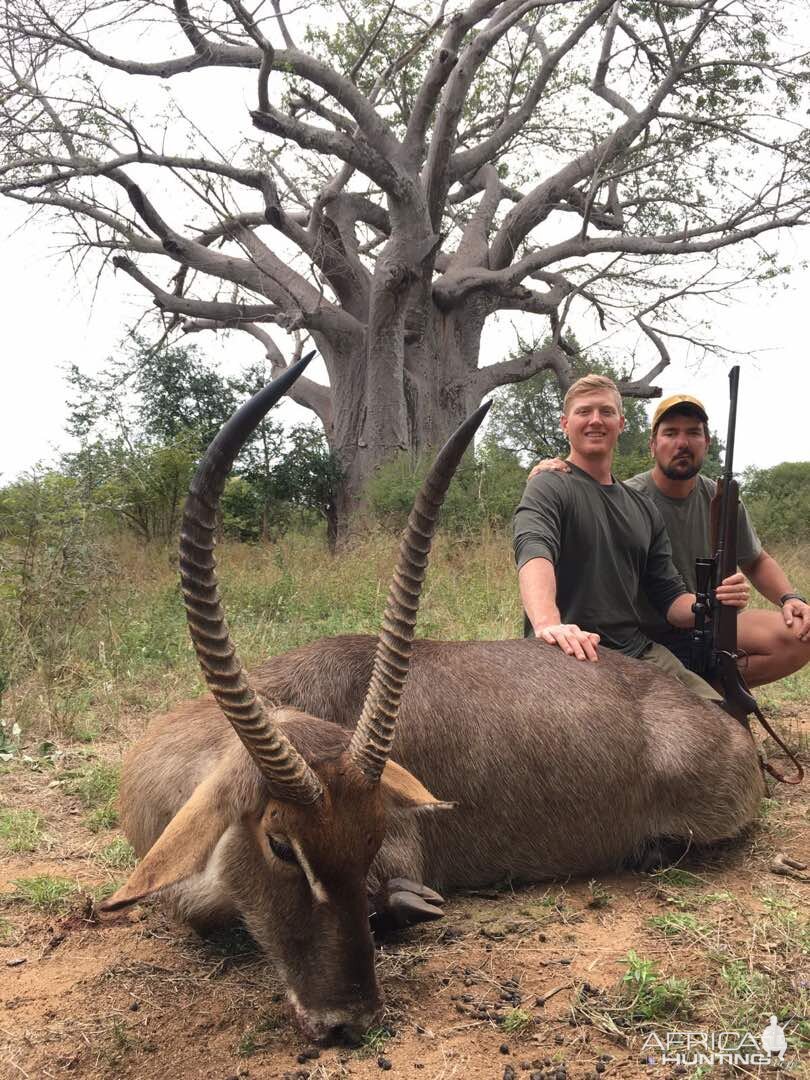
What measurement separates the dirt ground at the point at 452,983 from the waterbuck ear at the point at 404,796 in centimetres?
50

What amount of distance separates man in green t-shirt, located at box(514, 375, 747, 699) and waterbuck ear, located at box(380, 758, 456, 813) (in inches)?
59.7

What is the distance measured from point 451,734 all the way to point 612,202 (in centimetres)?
1733

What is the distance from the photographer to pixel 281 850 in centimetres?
219

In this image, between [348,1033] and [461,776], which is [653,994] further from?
[461,776]

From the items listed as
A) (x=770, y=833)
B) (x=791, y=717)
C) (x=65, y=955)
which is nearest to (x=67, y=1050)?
(x=65, y=955)

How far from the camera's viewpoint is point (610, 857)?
3.30 m

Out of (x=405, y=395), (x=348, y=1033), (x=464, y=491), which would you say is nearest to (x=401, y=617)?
(x=348, y=1033)

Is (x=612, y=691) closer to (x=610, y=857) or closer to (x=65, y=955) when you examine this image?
(x=610, y=857)

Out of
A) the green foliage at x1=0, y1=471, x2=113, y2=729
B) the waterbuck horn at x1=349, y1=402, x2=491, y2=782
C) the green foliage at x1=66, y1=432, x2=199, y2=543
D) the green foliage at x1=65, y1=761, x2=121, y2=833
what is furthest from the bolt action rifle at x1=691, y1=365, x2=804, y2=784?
the green foliage at x1=66, y1=432, x2=199, y2=543

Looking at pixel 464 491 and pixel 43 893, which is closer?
pixel 43 893

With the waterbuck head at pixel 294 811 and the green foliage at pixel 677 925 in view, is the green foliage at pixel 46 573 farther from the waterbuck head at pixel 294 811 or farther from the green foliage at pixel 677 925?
the green foliage at pixel 677 925

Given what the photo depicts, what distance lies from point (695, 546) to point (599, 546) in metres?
1.03

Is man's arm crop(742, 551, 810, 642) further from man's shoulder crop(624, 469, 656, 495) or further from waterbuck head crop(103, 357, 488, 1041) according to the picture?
waterbuck head crop(103, 357, 488, 1041)

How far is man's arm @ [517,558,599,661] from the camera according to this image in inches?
141
